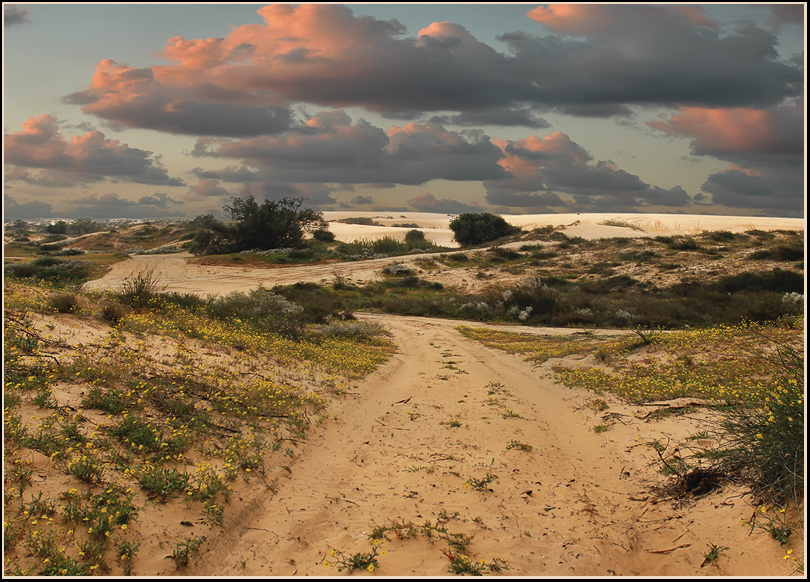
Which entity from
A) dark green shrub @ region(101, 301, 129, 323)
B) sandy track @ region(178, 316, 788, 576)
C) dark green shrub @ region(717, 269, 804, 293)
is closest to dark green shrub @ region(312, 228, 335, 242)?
dark green shrub @ region(717, 269, 804, 293)

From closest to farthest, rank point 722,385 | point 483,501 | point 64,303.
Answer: point 483,501 < point 722,385 < point 64,303

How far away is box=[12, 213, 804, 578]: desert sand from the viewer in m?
4.88

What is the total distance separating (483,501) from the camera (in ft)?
20.5

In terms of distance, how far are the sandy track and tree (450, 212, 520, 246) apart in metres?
55.9

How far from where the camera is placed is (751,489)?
5.34 m

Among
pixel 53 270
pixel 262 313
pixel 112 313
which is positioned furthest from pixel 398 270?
pixel 112 313

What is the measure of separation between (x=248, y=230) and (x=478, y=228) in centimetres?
2893

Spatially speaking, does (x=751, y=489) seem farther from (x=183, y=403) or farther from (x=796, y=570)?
(x=183, y=403)

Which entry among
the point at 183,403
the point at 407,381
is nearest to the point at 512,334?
the point at 407,381

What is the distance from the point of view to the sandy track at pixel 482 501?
4945 millimetres

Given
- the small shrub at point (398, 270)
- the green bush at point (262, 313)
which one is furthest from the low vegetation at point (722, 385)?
the small shrub at point (398, 270)

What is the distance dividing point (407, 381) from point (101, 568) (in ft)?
27.9

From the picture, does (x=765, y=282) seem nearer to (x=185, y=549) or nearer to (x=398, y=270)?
(x=398, y=270)

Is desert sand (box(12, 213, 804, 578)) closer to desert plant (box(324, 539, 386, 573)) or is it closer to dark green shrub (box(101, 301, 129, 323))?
desert plant (box(324, 539, 386, 573))
